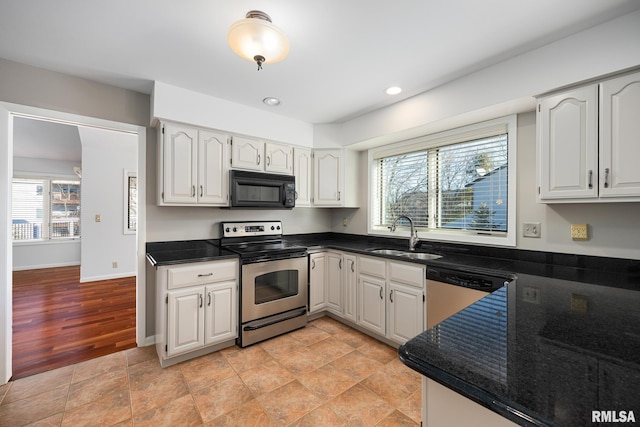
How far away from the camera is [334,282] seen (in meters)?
3.07

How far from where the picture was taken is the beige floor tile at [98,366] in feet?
6.82

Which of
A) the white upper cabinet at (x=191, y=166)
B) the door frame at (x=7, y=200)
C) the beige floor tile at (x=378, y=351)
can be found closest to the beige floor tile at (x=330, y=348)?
the beige floor tile at (x=378, y=351)

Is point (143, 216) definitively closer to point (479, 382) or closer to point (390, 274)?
point (390, 274)

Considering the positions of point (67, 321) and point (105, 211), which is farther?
point (105, 211)

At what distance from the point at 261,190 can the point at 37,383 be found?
2308 mm

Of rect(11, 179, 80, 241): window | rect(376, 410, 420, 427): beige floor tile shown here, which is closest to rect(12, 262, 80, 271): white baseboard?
rect(11, 179, 80, 241): window

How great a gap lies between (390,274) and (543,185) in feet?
4.38

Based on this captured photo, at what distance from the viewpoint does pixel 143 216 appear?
8.37 feet

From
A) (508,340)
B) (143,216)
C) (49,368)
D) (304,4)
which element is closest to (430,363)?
(508,340)

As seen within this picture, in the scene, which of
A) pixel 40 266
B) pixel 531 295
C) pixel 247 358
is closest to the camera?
pixel 531 295

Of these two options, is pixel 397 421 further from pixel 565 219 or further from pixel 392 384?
pixel 565 219

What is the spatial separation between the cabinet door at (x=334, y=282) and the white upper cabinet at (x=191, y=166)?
134 centimetres

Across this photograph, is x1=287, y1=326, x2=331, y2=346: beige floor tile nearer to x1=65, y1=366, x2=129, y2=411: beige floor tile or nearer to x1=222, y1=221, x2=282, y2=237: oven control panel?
x1=222, y1=221, x2=282, y2=237: oven control panel

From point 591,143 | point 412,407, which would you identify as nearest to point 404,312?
point 412,407
